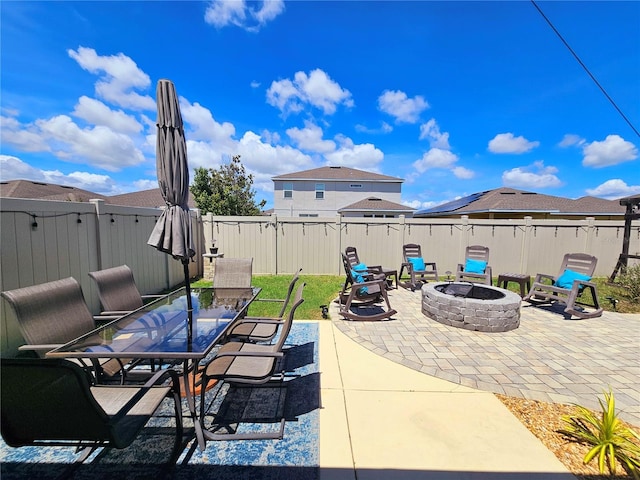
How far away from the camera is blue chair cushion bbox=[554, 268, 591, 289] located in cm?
561

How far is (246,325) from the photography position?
11.5ft

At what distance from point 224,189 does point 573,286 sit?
17.6 metres

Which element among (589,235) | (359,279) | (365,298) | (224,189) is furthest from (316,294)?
(224,189)

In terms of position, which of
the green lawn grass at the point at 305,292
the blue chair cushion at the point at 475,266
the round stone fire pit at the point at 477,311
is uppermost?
the blue chair cushion at the point at 475,266

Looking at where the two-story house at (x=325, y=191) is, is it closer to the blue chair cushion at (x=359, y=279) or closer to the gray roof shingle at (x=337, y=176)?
the gray roof shingle at (x=337, y=176)

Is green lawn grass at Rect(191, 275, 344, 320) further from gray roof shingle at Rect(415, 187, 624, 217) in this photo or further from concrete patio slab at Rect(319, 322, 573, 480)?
gray roof shingle at Rect(415, 187, 624, 217)

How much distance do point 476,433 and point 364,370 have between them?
4.31 ft

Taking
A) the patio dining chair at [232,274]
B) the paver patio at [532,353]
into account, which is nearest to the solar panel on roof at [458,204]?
the paver patio at [532,353]

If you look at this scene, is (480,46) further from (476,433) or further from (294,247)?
(476,433)

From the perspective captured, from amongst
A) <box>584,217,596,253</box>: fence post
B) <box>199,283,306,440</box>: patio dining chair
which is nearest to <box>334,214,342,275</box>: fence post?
<box>199,283,306,440</box>: patio dining chair

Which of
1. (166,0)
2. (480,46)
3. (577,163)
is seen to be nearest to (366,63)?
(480,46)

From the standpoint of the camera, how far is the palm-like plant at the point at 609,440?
1865 millimetres

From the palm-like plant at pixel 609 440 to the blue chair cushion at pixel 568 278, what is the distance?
4557 millimetres

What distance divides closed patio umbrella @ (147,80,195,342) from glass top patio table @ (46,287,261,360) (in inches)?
7.8
